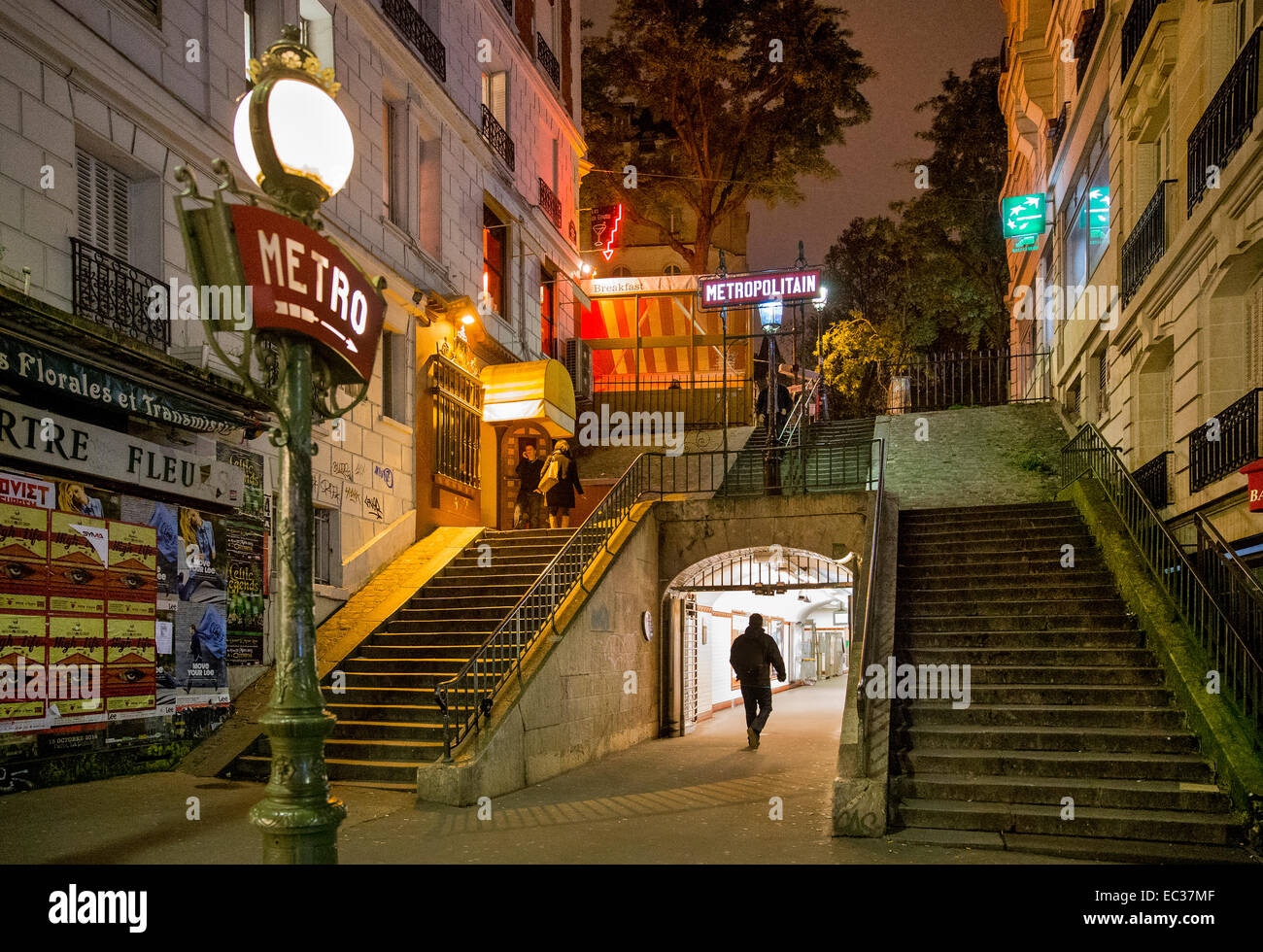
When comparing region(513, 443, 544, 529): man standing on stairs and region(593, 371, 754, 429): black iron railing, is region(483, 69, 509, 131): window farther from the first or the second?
region(513, 443, 544, 529): man standing on stairs

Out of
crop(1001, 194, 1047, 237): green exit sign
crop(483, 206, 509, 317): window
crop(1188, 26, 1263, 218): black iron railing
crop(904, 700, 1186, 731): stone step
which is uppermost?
crop(1001, 194, 1047, 237): green exit sign

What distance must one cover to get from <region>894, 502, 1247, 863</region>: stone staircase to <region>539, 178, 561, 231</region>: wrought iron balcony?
13.3 meters

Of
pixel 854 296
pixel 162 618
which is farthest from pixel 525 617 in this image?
pixel 854 296

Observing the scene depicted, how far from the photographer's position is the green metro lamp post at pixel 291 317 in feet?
13.4

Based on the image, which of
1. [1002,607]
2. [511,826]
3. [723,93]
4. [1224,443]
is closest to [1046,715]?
[1002,607]

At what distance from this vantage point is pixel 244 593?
11055 millimetres

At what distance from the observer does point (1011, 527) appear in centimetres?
1305

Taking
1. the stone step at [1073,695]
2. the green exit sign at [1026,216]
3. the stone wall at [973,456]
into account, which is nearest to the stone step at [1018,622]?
the stone step at [1073,695]

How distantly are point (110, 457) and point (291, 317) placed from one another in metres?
5.88

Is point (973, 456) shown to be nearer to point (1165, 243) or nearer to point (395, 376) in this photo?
point (1165, 243)

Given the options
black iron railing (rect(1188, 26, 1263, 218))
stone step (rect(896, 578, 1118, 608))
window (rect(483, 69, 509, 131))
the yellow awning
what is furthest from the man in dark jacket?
window (rect(483, 69, 509, 131))

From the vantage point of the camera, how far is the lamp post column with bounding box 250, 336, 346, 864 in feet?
13.4

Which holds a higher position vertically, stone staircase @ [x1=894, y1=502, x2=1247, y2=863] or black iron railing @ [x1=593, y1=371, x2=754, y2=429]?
black iron railing @ [x1=593, y1=371, x2=754, y2=429]

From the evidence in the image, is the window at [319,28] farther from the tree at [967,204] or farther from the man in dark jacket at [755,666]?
the tree at [967,204]
